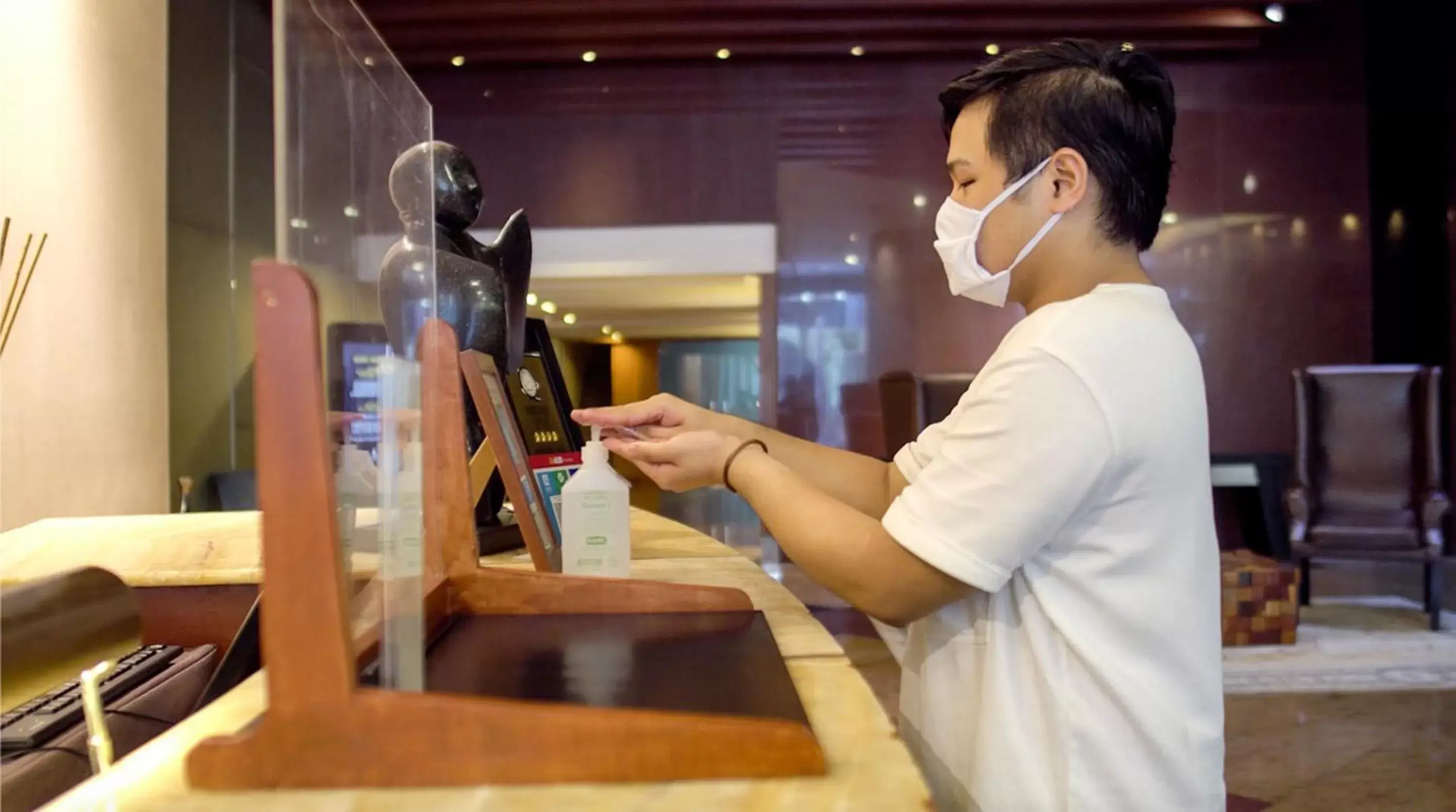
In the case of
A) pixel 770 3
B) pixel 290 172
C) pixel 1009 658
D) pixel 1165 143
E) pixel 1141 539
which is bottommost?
pixel 1009 658

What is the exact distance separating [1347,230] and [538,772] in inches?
261

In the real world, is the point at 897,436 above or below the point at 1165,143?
below

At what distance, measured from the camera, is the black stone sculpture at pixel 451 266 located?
718 mm

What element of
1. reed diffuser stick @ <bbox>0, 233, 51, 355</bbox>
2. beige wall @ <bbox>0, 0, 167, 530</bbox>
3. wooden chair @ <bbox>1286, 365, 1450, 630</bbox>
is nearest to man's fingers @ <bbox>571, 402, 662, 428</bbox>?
reed diffuser stick @ <bbox>0, 233, 51, 355</bbox>

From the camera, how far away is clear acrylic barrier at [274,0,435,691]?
0.58 meters

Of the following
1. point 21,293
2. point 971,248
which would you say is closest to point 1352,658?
point 971,248

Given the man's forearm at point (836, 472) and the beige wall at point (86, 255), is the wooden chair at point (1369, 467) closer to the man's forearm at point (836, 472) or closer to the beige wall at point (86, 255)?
the man's forearm at point (836, 472)

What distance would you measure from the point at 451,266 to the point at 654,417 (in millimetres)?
464

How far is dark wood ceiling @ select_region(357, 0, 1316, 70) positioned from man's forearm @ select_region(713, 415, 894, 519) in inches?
168

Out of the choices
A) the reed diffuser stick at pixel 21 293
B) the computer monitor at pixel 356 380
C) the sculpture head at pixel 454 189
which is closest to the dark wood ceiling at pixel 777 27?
the reed diffuser stick at pixel 21 293

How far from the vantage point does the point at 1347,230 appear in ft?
19.1

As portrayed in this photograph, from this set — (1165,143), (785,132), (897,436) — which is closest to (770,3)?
(785,132)

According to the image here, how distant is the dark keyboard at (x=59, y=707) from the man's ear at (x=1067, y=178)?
0.97 meters

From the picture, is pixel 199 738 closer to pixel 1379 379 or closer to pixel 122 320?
pixel 122 320
